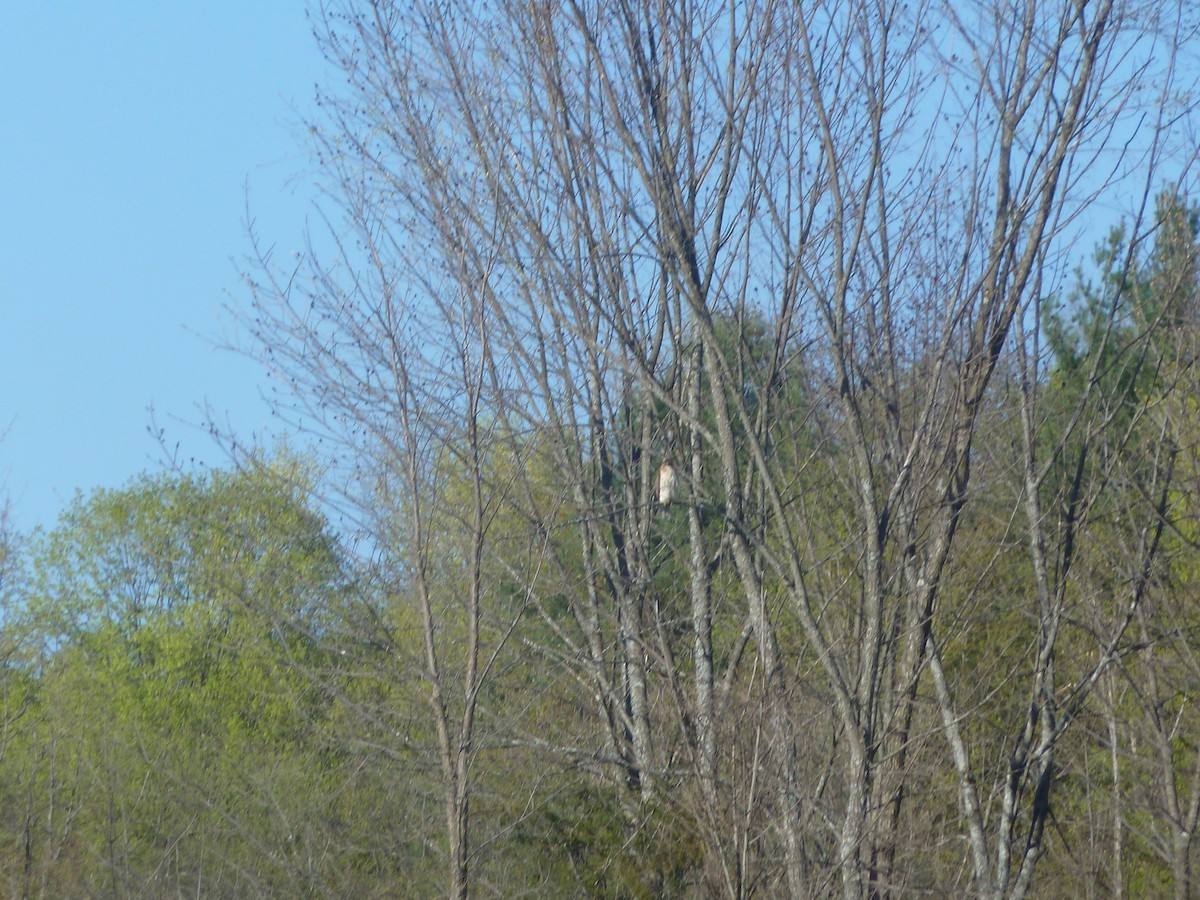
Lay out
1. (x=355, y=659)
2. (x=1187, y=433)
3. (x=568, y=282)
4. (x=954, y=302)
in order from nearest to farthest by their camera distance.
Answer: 1. (x=954, y=302)
2. (x=568, y=282)
3. (x=355, y=659)
4. (x=1187, y=433)

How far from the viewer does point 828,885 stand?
19.5ft

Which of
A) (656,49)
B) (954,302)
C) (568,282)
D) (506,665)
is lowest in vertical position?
(506,665)

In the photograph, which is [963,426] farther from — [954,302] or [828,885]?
A: [828,885]

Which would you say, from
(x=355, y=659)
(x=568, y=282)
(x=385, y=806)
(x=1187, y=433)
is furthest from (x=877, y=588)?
(x=1187, y=433)

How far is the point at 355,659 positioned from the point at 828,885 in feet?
13.7

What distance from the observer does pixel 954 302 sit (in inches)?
251

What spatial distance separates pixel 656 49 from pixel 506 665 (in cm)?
416

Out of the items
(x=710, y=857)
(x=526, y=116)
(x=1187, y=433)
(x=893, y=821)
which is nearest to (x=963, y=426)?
(x=893, y=821)

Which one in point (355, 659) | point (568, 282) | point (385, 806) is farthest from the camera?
point (385, 806)

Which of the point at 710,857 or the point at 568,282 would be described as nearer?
the point at 710,857

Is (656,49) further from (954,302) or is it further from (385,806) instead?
(385,806)

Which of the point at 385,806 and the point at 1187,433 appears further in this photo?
the point at 1187,433

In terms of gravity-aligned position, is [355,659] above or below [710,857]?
above

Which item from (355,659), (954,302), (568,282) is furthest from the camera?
(355,659)
